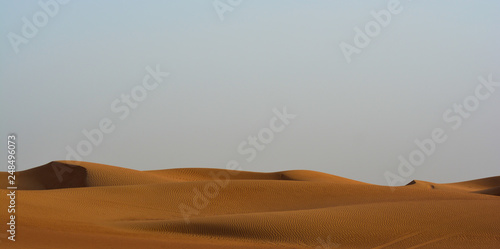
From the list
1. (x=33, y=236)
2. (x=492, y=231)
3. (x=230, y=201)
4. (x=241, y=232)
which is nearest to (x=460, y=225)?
(x=492, y=231)

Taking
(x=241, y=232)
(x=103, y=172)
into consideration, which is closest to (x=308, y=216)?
(x=241, y=232)

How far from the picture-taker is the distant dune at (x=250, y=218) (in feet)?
27.9

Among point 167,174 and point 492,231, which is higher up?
point 167,174

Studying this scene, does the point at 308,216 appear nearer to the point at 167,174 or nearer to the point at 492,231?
the point at 492,231

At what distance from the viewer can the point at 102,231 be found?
875 cm

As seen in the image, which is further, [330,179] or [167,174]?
[330,179]

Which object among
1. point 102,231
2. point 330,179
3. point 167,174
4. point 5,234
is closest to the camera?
point 5,234

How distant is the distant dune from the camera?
27.9 feet

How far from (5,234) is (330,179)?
53.2ft

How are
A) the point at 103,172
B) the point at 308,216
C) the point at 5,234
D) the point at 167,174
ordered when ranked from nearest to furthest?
the point at 5,234 < the point at 308,216 < the point at 103,172 < the point at 167,174

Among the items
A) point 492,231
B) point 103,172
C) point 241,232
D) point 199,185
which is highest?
point 103,172

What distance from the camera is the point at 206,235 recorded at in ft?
30.5

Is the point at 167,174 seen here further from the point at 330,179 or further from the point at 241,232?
the point at 241,232

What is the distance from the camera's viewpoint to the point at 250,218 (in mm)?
9883
